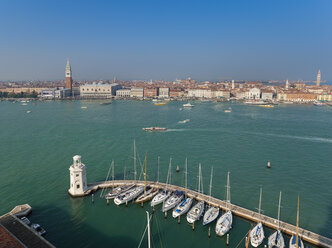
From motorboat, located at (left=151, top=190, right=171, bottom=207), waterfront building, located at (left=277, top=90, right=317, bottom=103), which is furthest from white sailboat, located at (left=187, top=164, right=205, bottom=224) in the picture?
waterfront building, located at (left=277, top=90, right=317, bottom=103)

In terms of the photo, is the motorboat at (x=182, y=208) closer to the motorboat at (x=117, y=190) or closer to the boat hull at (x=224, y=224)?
the boat hull at (x=224, y=224)

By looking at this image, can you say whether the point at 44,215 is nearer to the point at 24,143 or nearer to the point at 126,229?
the point at 126,229

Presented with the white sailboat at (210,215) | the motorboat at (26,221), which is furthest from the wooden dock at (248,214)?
the motorboat at (26,221)

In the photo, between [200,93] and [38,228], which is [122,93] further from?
[38,228]

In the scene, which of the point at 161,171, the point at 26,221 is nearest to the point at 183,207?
the point at 161,171

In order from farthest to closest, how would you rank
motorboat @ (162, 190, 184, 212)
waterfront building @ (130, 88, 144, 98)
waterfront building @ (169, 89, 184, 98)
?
1. waterfront building @ (169, 89, 184, 98)
2. waterfront building @ (130, 88, 144, 98)
3. motorboat @ (162, 190, 184, 212)

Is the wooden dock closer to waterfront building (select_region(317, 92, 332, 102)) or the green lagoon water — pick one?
the green lagoon water
